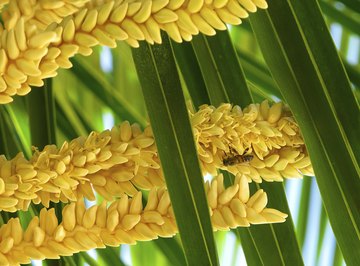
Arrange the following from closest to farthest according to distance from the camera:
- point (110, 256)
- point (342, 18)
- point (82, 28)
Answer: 1. point (82, 28)
2. point (110, 256)
3. point (342, 18)

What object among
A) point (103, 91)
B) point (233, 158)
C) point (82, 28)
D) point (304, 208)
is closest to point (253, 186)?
point (233, 158)

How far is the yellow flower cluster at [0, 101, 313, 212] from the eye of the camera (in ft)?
1.42

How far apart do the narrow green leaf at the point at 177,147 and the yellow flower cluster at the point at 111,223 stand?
13 millimetres

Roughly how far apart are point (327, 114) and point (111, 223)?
0.48ft

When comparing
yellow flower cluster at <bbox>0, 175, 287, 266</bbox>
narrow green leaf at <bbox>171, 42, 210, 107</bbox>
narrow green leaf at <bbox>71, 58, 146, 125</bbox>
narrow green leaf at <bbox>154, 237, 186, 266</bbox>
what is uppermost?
narrow green leaf at <bbox>71, 58, 146, 125</bbox>

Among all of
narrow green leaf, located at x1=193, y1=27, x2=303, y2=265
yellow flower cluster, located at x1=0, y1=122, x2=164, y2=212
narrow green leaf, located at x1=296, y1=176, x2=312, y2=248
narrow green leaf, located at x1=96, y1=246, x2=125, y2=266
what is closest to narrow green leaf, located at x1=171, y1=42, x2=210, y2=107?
narrow green leaf, located at x1=193, y1=27, x2=303, y2=265

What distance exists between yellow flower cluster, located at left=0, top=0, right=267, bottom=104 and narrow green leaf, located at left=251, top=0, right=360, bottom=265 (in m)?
0.09

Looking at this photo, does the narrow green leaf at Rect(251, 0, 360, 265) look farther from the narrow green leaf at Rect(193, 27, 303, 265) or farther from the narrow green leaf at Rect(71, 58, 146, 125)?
the narrow green leaf at Rect(71, 58, 146, 125)

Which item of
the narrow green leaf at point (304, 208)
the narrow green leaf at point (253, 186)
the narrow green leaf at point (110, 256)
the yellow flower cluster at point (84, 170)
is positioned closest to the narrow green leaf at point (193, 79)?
the narrow green leaf at point (253, 186)

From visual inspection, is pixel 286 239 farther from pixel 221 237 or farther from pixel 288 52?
pixel 221 237

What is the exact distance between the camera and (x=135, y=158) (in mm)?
446

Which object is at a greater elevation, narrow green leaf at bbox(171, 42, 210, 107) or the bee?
narrow green leaf at bbox(171, 42, 210, 107)

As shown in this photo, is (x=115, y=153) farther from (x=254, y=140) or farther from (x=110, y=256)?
(x=110, y=256)

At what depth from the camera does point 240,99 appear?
564mm
